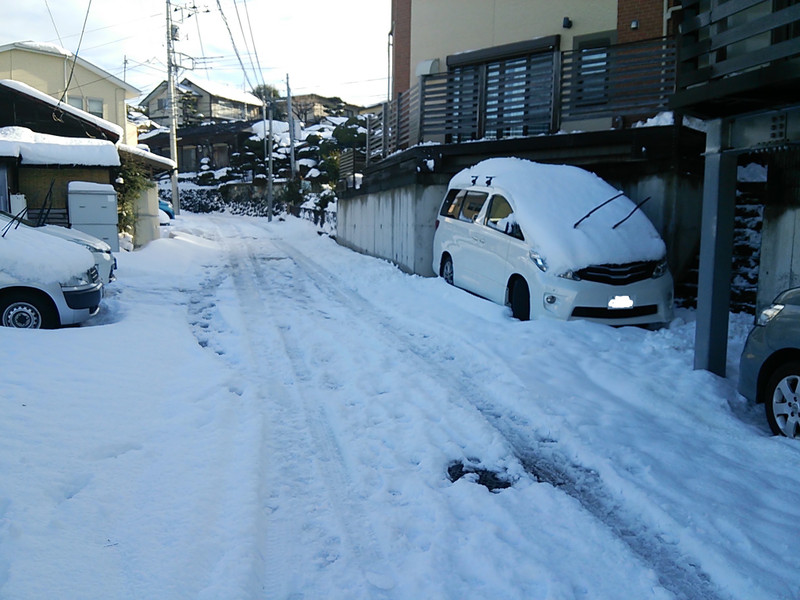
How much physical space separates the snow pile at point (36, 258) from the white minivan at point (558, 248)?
549 centimetres

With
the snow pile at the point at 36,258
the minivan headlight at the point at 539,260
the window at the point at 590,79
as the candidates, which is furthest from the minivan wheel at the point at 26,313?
the window at the point at 590,79

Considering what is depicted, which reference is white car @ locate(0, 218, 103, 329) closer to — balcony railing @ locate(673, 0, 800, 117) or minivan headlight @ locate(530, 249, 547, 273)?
minivan headlight @ locate(530, 249, 547, 273)

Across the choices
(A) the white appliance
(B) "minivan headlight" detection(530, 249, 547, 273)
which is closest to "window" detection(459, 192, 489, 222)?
(B) "minivan headlight" detection(530, 249, 547, 273)

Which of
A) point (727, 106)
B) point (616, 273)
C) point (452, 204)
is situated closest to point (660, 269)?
point (616, 273)

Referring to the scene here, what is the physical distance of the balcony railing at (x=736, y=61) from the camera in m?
5.21

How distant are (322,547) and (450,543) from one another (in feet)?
2.22

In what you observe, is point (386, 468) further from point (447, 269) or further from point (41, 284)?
point (447, 269)

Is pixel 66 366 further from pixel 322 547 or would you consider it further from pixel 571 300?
pixel 571 300

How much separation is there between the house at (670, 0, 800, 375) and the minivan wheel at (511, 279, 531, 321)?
7.96 ft

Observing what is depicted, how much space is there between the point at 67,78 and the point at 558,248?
27.9 m

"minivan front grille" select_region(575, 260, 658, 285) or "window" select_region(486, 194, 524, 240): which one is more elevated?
"window" select_region(486, 194, 524, 240)

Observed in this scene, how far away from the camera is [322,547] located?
3363 millimetres

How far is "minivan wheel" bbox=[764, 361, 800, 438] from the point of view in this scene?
16.0ft

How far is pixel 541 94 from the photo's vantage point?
12789 mm
